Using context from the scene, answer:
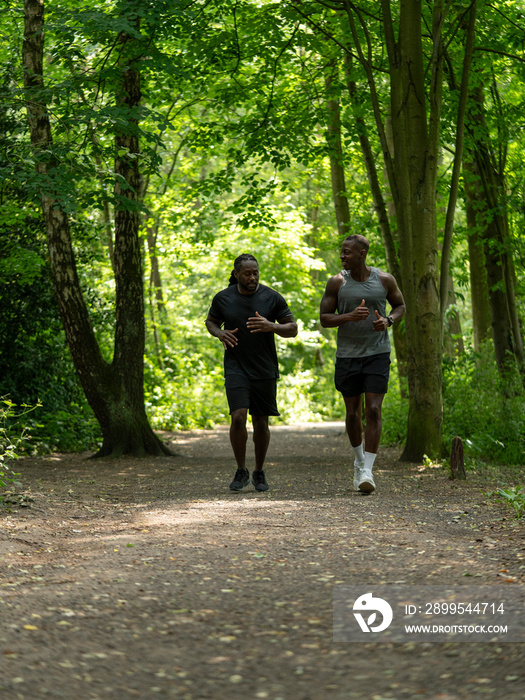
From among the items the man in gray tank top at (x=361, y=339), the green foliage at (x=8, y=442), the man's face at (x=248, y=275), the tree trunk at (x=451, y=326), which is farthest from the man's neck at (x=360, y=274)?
the tree trunk at (x=451, y=326)

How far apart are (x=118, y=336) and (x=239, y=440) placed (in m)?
5.17

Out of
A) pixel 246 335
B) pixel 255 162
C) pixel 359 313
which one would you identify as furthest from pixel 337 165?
pixel 359 313

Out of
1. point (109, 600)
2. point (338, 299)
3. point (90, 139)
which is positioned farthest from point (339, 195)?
point (109, 600)

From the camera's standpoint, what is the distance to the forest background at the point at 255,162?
32.6ft

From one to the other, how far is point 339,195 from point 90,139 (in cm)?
804

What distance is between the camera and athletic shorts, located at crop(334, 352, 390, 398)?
7.59m

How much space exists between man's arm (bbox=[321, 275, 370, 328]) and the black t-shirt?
0.40 meters

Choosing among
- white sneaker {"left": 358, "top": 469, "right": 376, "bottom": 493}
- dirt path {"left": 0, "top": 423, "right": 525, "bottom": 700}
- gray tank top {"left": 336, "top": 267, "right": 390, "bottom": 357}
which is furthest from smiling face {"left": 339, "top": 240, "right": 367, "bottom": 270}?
dirt path {"left": 0, "top": 423, "right": 525, "bottom": 700}

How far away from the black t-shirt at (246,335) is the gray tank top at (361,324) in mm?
600

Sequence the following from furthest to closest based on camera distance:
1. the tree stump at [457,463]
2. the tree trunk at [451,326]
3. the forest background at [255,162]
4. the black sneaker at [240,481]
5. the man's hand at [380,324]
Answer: the tree trunk at [451,326]
the forest background at [255,162]
the tree stump at [457,463]
the black sneaker at [240,481]
the man's hand at [380,324]

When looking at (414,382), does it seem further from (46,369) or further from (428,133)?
(46,369)

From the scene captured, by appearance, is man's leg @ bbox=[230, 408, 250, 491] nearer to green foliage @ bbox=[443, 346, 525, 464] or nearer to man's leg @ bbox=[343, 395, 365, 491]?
man's leg @ bbox=[343, 395, 365, 491]

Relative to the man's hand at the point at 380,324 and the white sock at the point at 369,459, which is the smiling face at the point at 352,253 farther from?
the white sock at the point at 369,459

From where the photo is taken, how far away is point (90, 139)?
9625 mm
